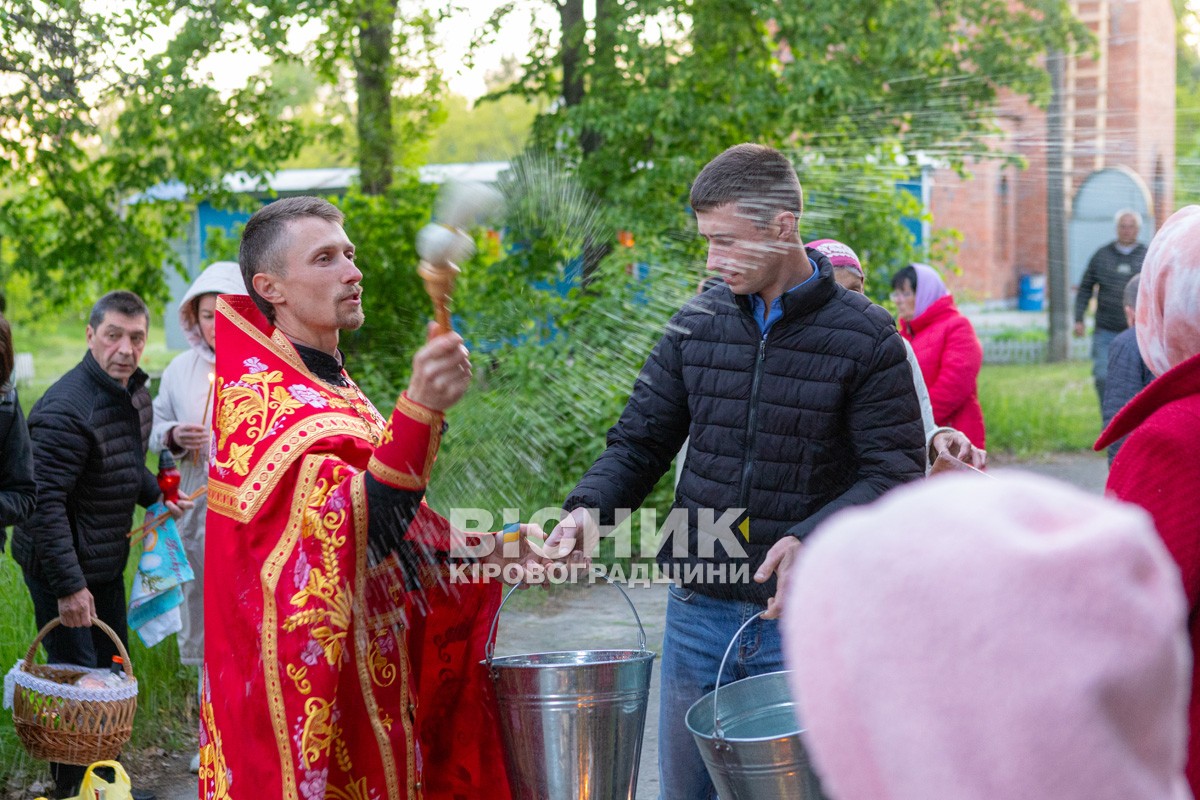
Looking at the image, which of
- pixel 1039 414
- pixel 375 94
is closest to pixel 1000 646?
pixel 375 94

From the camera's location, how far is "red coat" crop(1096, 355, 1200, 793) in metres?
1.70

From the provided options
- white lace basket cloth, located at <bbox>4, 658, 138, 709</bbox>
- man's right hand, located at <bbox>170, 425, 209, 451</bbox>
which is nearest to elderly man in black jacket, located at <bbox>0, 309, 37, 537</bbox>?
white lace basket cloth, located at <bbox>4, 658, 138, 709</bbox>

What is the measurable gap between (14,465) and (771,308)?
2.42 metres

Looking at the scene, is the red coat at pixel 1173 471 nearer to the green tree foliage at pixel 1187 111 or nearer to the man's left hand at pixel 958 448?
the man's left hand at pixel 958 448

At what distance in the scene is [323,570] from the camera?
7.93 feet

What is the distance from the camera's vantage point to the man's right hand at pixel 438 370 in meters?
2.24

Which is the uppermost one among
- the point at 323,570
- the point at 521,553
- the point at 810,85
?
the point at 810,85

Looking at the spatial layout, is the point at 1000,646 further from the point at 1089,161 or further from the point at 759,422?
the point at 1089,161

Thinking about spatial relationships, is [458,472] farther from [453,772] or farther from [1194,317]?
[1194,317]

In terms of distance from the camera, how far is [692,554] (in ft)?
9.21

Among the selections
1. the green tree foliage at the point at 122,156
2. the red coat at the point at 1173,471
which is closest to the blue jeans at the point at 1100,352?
the green tree foliage at the point at 122,156

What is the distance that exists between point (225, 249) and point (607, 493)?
591cm

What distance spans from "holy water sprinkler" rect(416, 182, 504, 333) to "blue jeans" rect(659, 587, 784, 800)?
3.32 ft

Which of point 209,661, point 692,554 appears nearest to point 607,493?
point 692,554
